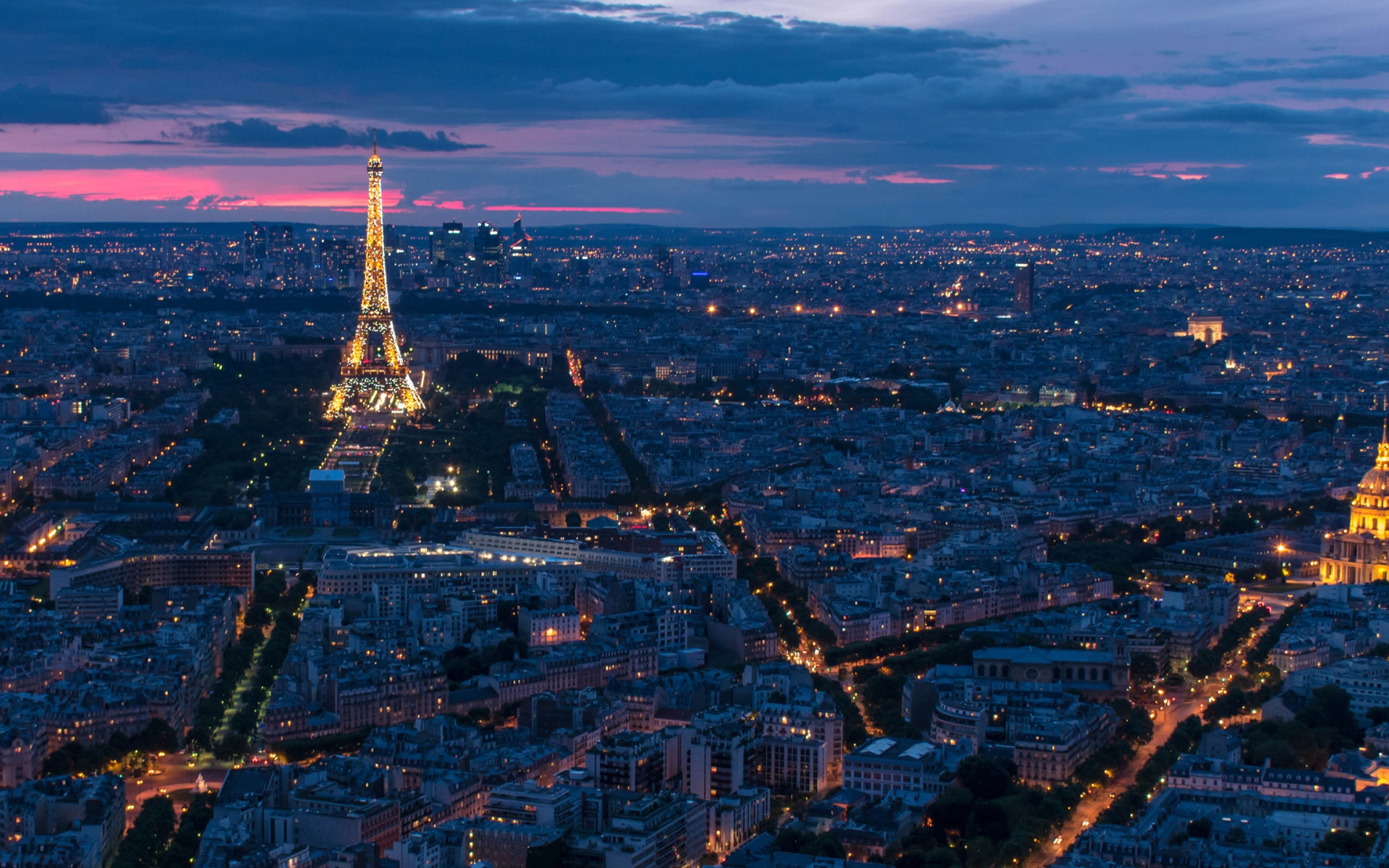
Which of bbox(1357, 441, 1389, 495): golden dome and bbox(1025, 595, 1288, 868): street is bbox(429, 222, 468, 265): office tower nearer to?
bbox(1357, 441, 1389, 495): golden dome

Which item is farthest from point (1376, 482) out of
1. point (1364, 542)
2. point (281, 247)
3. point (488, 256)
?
point (281, 247)

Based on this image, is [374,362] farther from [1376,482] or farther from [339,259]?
[339,259]

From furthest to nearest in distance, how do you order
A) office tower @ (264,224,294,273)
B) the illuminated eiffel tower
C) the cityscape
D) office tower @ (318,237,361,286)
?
Answer: 1. office tower @ (264,224,294,273)
2. office tower @ (318,237,361,286)
3. the illuminated eiffel tower
4. the cityscape

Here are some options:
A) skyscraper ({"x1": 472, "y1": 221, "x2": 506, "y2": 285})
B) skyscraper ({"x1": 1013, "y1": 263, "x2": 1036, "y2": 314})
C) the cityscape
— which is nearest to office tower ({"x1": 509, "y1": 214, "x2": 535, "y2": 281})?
skyscraper ({"x1": 472, "y1": 221, "x2": 506, "y2": 285})

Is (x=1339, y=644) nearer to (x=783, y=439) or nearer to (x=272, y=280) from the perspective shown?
(x=783, y=439)

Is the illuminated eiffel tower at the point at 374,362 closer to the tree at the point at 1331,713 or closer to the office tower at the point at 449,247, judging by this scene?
the tree at the point at 1331,713

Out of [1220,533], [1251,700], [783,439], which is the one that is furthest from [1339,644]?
[783,439]
